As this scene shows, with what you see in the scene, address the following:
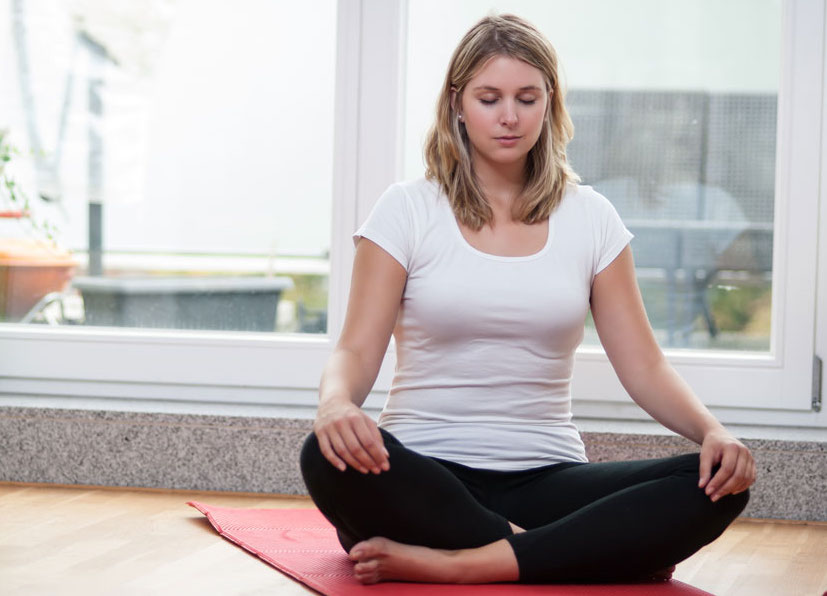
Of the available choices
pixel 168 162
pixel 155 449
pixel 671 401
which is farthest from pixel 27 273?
pixel 671 401

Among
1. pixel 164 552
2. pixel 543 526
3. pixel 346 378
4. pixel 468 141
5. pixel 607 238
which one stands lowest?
pixel 164 552

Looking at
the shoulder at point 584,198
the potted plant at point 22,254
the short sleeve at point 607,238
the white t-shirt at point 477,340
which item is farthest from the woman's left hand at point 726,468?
the potted plant at point 22,254

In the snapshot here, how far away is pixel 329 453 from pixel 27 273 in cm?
160

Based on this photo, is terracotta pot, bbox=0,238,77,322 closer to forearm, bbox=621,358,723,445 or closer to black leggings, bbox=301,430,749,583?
black leggings, bbox=301,430,749,583

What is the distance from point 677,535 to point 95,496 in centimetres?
133

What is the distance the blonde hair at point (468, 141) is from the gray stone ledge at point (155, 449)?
2.35 feet

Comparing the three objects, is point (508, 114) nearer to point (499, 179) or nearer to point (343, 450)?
point (499, 179)

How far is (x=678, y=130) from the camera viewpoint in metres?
2.52

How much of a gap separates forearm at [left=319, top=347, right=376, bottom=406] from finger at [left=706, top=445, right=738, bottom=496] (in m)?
0.53

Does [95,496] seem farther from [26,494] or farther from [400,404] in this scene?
[400,404]

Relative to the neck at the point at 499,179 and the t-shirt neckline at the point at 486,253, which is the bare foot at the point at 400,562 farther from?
the neck at the point at 499,179

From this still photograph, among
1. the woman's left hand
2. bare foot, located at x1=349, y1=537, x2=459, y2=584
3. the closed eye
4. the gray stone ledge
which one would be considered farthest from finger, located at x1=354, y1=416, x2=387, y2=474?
the gray stone ledge

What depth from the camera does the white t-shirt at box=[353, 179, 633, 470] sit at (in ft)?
5.64

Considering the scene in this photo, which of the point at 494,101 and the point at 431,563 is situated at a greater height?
the point at 494,101
